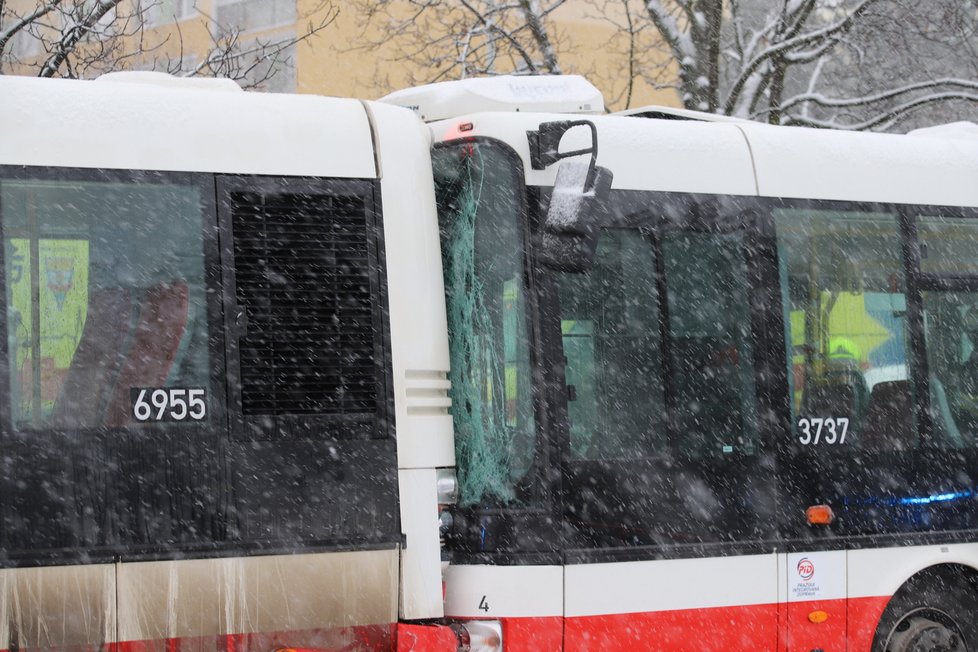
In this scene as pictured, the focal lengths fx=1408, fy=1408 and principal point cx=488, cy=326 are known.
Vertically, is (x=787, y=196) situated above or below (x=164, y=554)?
above

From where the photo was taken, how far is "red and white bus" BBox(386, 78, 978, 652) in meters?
6.32

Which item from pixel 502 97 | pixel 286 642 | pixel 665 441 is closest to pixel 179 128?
pixel 502 97

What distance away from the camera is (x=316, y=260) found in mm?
6078

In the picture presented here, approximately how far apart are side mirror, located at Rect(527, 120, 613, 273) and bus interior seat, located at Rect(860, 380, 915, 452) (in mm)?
1899

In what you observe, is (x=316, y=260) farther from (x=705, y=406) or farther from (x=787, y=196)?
(x=787, y=196)

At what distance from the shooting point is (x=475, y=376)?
6.41m

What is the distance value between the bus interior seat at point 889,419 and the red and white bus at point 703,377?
0.01 metres

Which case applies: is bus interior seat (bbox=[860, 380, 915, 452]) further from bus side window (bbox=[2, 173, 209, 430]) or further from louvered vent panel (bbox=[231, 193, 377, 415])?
bus side window (bbox=[2, 173, 209, 430])

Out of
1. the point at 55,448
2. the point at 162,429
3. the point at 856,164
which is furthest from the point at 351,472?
the point at 856,164

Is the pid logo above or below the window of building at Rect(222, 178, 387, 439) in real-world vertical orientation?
below

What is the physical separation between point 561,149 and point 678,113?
3.49 feet

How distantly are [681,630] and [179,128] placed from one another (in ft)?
10.5

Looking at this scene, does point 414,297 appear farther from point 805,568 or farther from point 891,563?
point 891,563

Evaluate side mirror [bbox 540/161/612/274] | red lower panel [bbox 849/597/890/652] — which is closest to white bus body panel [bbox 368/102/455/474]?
side mirror [bbox 540/161/612/274]
